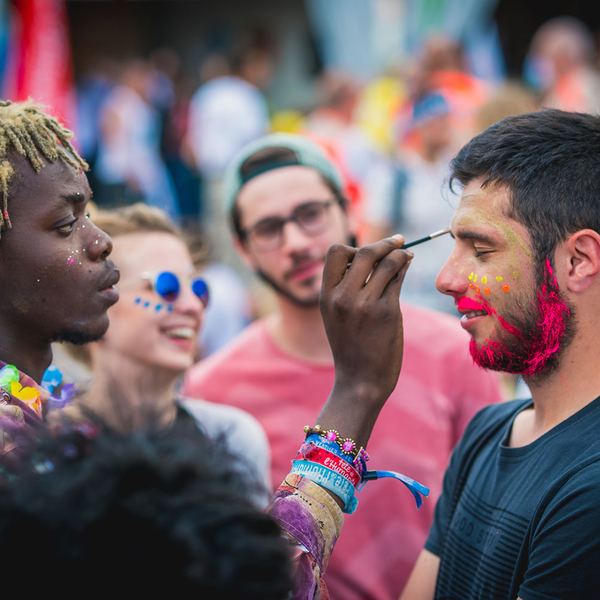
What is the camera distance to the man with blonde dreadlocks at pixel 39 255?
5.16 ft

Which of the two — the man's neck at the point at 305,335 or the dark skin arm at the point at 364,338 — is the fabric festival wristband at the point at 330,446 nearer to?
the dark skin arm at the point at 364,338

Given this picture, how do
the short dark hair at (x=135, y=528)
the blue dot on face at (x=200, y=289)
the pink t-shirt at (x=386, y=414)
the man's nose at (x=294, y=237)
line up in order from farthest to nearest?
the man's nose at (x=294, y=237), the blue dot on face at (x=200, y=289), the pink t-shirt at (x=386, y=414), the short dark hair at (x=135, y=528)

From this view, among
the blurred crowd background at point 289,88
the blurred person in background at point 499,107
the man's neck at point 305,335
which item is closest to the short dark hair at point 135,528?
the man's neck at point 305,335

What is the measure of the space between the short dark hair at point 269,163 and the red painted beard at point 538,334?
1.53 m

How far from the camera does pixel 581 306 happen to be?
66.4 inches

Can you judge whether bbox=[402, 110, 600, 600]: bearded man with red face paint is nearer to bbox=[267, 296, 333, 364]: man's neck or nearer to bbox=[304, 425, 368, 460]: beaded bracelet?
bbox=[304, 425, 368, 460]: beaded bracelet

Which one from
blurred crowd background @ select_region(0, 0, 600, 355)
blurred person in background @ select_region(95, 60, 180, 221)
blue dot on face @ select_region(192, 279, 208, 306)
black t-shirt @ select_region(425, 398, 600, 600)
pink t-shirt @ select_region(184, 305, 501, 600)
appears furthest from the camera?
blurred person in background @ select_region(95, 60, 180, 221)

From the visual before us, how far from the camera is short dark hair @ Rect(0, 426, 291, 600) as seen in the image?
3.14 ft

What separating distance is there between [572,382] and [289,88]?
35.0 feet

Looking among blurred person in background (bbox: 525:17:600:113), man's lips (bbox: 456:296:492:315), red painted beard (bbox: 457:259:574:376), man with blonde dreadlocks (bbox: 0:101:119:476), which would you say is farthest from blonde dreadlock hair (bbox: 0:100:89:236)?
blurred person in background (bbox: 525:17:600:113)

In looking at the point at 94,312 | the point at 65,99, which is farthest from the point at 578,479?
the point at 65,99

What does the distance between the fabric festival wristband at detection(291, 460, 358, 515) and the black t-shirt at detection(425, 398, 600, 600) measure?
0.40 meters

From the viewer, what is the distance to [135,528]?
981mm

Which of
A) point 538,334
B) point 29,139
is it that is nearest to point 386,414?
point 538,334
